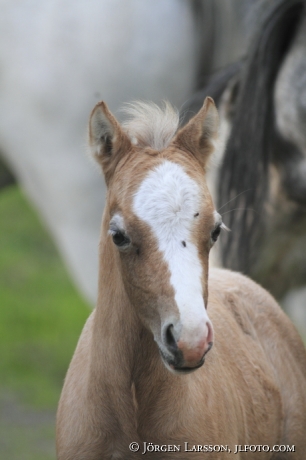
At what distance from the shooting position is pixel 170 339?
2.00 meters

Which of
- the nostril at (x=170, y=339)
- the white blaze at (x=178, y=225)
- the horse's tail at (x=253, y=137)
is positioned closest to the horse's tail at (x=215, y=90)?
the horse's tail at (x=253, y=137)

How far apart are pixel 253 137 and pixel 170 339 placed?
6.42ft

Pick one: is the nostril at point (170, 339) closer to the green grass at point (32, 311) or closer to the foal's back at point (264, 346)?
the foal's back at point (264, 346)

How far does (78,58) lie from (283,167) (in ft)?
3.76

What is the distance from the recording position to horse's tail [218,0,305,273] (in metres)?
3.76

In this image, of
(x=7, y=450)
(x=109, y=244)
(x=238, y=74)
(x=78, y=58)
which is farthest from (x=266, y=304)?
(x=7, y=450)

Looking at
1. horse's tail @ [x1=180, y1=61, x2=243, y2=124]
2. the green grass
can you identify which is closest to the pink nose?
horse's tail @ [x1=180, y1=61, x2=243, y2=124]

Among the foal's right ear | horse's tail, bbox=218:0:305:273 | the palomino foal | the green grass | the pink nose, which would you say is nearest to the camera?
the pink nose

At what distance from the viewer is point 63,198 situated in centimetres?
432

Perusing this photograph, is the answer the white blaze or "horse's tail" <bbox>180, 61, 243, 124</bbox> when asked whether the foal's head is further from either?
"horse's tail" <bbox>180, 61, 243, 124</bbox>

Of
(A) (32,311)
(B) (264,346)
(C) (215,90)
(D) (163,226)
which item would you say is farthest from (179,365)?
(A) (32,311)

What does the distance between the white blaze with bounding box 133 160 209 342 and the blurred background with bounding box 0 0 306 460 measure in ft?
5.38

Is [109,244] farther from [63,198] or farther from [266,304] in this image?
[63,198]

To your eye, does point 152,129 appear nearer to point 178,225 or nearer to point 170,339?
point 178,225
